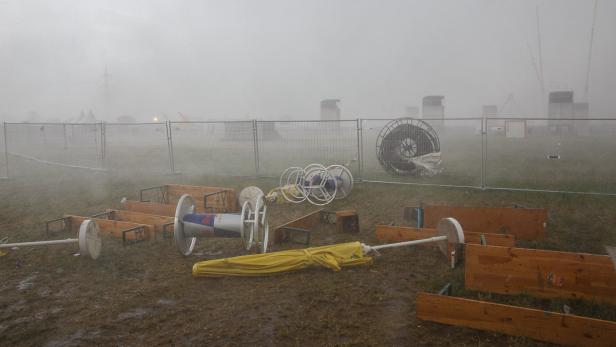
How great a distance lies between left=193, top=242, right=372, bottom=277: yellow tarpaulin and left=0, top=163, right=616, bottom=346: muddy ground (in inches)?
4.7

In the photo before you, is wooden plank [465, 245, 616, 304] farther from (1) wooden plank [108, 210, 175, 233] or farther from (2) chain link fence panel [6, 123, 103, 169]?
(2) chain link fence panel [6, 123, 103, 169]

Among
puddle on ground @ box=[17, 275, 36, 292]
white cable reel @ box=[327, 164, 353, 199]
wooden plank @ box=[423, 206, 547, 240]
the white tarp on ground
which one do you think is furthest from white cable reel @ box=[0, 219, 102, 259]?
the white tarp on ground

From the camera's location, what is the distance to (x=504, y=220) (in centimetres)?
A: 771

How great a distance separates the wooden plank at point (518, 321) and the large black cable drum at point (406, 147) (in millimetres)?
8931

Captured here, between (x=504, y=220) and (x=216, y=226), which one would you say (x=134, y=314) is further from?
(x=504, y=220)

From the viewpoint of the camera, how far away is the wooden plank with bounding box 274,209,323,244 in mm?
7938

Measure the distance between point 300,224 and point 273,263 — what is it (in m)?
2.27

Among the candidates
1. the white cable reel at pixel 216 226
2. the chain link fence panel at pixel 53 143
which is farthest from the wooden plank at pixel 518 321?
the chain link fence panel at pixel 53 143

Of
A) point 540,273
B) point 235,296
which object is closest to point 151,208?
point 235,296

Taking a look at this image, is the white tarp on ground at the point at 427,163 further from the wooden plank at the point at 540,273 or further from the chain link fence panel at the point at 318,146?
the wooden plank at the point at 540,273

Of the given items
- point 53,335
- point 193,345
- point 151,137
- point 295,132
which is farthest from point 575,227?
point 151,137

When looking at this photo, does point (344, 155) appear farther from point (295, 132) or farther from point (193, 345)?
point (193, 345)

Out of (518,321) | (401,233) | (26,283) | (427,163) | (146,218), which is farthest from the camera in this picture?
(427,163)

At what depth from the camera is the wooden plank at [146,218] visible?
8.77 metres
